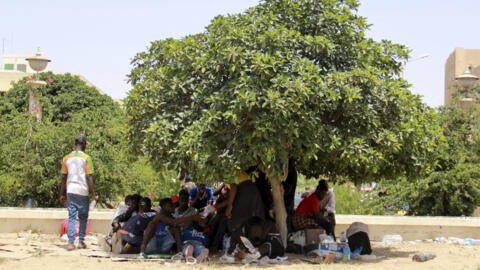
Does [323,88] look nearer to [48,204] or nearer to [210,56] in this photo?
[210,56]

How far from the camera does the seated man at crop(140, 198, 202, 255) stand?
8.79 metres

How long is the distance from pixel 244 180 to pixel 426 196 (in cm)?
789

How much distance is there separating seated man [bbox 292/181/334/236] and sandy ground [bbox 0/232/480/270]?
2.33ft

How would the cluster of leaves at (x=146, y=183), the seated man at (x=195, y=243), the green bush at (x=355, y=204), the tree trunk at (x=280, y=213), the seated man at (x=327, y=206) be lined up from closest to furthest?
the seated man at (x=195, y=243) → the tree trunk at (x=280, y=213) → the seated man at (x=327, y=206) → the cluster of leaves at (x=146, y=183) → the green bush at (x=355, y=204)

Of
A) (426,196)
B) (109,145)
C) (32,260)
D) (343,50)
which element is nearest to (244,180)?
(343,50)

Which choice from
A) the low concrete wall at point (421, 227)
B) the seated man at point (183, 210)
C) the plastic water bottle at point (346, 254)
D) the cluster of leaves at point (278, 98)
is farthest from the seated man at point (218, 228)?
the low concrete wall at point (421, 227)

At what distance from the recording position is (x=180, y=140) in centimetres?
821

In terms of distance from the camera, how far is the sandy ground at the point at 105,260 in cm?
793

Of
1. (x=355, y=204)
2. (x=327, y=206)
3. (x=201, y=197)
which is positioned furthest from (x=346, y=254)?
(x=355, y=204)

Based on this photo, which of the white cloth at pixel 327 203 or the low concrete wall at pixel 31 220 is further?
the low concrete wall at pixel 31 220

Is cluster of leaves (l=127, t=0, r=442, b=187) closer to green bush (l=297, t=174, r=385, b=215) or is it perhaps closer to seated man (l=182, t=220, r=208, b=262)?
seated man (l=182, t=220, r=208, b=262)

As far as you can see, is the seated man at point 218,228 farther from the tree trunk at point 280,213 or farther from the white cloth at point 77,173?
the white cloth at point 77,173

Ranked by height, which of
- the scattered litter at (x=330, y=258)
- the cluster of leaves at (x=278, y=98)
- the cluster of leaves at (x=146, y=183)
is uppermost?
the cluster of leaves at (x=278, y=98)

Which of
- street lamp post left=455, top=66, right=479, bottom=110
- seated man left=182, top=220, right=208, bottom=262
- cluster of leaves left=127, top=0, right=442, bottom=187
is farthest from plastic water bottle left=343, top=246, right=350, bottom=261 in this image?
street lamp post left=455, top=66, right=479, bottom=110
